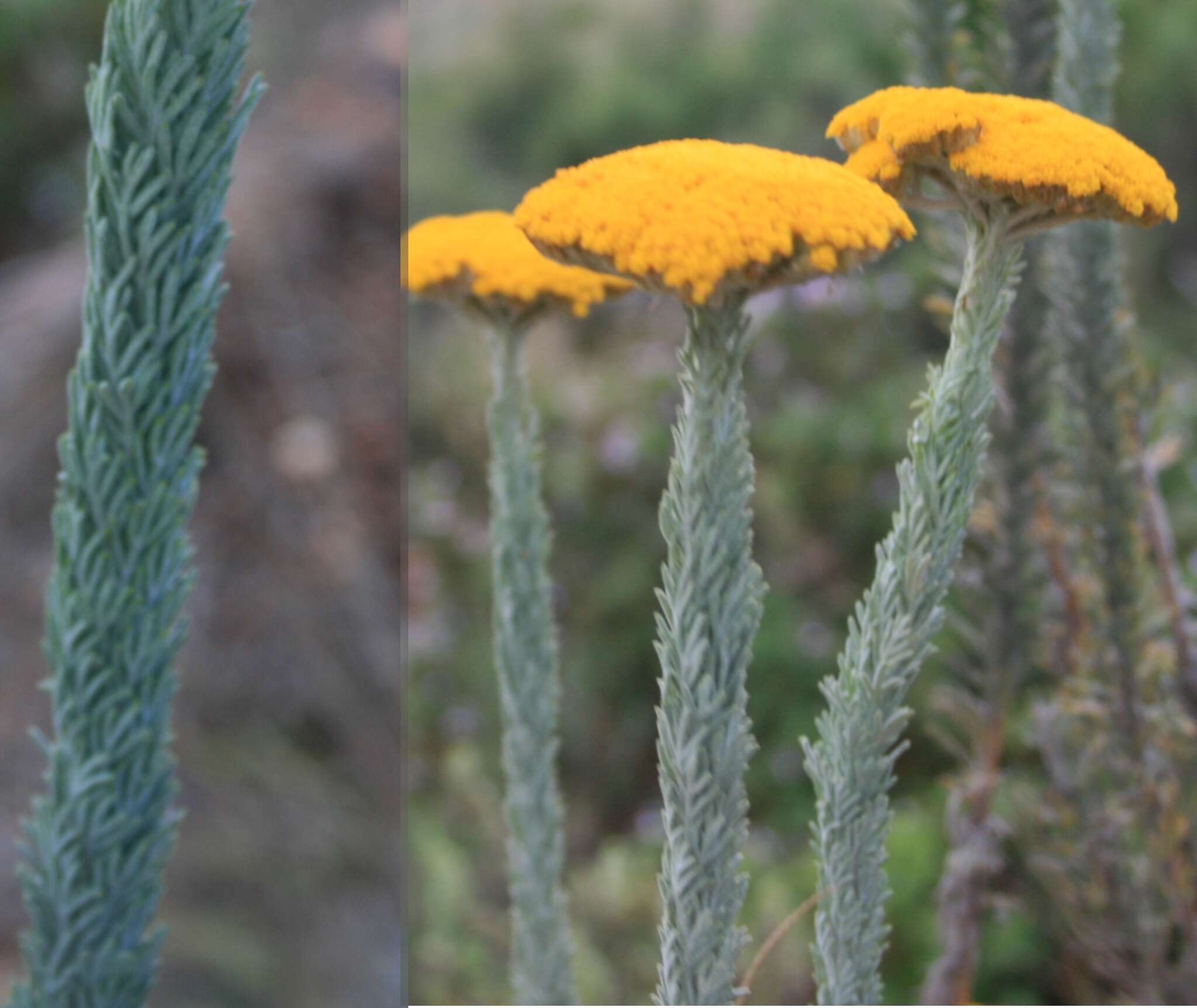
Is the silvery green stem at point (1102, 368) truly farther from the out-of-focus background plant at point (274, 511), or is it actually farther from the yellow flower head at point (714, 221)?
the out-of-focus background plant at point (274, 511)

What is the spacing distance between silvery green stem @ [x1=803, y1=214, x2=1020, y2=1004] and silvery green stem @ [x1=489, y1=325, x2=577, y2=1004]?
0.18 meters

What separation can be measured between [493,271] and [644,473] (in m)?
0.58

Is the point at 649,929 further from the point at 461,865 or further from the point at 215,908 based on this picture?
the point at 215,908

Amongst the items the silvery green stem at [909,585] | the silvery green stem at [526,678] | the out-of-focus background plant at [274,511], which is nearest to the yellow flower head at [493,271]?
the silvery green stem at [526,678]

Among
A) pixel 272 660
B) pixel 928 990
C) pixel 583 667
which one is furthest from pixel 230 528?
pixel 928 990

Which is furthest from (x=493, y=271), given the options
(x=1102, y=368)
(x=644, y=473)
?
(x=644, y=473)

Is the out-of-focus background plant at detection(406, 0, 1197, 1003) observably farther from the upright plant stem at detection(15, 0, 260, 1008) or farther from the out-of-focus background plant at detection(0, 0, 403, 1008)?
the out-of-focus background plant at detection(0, 0, 403, 1008)

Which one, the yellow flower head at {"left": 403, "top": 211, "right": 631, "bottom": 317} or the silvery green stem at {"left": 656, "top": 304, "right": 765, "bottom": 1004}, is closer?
the silvery green stem at {"left": 656, "top": 304, "right": 765, "bottom": 1004}

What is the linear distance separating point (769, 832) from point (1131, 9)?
0.59 metres

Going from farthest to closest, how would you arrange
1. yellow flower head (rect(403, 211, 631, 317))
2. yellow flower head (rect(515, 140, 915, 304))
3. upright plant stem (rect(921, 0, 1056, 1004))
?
upright plant stem (rect(921, 0, 1056, 1004))
yellow flower head (rect(403, 211, 631, 317))
yellow flower head (rect(515, 140, 915, 304))

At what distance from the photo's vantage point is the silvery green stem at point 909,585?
1.24 ft

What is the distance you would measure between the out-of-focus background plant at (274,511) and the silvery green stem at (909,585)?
73 centimetres

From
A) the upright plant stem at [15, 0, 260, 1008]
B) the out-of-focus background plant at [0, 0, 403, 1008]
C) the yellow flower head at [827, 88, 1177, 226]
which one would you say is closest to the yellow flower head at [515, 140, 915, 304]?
the yellow flower head at [827, 88, 1177, 226]

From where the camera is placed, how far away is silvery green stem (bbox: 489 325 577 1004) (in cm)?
54
